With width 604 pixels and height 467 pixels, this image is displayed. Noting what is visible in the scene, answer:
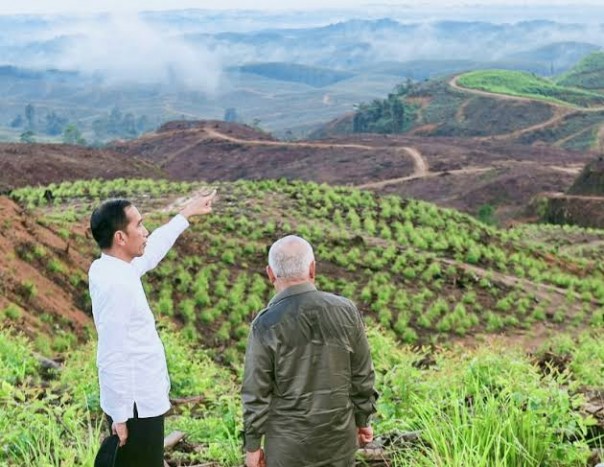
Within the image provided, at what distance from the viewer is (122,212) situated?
347 centimetres

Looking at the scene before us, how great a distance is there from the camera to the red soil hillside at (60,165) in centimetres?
3878

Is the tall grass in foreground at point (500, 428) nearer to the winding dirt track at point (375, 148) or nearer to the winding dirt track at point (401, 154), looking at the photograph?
the winding dirt track at point (401, 154)

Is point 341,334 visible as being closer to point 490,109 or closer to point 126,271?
point 126,271

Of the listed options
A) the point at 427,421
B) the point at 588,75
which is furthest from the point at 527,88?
the point at 427,421

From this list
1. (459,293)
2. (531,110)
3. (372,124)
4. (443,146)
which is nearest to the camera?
(459,293)

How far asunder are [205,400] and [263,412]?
3130 millimetres

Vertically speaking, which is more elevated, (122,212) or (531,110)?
(122,212)

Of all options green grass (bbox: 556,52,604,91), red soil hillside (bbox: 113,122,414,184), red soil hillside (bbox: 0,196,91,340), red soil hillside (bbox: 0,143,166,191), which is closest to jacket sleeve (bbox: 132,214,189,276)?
red soil hillside (bbox: 0,196,91,340)

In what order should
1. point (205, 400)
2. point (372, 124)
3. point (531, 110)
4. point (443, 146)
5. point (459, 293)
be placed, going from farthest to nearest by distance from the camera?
point (372, 124), point (531, 110), point (443, 146), point (459, 293), point (205, 400)

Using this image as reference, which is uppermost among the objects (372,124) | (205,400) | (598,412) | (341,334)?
(341,334)

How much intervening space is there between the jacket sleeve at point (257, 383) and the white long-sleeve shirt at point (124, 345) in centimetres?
41

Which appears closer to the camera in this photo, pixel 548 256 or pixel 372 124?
pixel 548 256

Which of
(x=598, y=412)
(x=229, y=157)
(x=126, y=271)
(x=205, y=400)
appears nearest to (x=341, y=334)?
(x=126, y=271)

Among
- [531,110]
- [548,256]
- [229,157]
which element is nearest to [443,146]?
[229,157]
